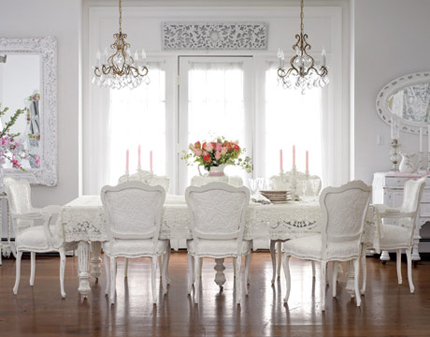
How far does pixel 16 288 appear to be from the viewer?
4.68 m

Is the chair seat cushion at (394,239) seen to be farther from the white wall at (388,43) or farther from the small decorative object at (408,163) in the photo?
the white wall at (388,43)

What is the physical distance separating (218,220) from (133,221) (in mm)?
625

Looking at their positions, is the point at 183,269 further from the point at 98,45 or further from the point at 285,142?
the point at 98,45

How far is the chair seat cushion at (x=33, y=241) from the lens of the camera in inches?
180

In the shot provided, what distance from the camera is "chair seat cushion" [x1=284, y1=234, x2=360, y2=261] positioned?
4.21m

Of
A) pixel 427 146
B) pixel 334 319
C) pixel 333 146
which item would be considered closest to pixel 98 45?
pixel 333 146

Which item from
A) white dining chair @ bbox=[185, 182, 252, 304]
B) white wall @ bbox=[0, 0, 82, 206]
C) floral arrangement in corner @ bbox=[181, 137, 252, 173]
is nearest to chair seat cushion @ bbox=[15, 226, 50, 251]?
white dining chair @ bbox=[185, 182, 252, 304]

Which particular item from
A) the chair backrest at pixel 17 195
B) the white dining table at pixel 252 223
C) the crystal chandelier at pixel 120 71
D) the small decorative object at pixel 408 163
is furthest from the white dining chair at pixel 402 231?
the chair backrest at pixel 17 195

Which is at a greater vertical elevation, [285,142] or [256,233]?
[285,142]

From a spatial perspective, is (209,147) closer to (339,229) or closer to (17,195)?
(339,229)

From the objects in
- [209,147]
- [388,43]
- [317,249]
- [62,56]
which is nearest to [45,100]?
[62,56]

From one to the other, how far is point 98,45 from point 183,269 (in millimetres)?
2865

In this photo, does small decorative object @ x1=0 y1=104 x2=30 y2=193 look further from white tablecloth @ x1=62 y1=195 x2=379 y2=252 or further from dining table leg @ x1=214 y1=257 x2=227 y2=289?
dining table leg @ x1=214 y1=257 x2=227 y2=289

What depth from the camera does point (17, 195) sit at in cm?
500
